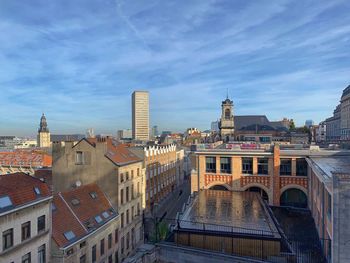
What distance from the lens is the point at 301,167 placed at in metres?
36.1

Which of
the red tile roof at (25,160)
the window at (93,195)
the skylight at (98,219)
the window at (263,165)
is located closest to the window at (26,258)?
the skylight at (98,219)

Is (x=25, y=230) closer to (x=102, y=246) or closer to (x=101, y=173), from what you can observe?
(x=102, y=246)

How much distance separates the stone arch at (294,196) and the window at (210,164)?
29.1ft

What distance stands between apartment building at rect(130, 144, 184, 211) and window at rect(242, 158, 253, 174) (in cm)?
1721

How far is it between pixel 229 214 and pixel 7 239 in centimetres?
1721

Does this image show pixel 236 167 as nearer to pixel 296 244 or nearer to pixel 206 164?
pixel 206 164

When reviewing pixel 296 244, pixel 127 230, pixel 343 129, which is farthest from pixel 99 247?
pixel 343 129

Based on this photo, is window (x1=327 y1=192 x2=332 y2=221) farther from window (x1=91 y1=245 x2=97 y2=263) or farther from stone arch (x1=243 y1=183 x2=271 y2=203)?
window (x1=91 y1=245 x2=97 y2=263)

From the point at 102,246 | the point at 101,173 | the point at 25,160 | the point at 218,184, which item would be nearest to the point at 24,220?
the point at 102,246

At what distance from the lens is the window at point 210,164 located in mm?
39438

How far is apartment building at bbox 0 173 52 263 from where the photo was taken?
18.4 meters

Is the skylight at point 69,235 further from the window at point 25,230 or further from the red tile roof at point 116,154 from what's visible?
the red tile roof at point 116,154

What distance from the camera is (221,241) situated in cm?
2164

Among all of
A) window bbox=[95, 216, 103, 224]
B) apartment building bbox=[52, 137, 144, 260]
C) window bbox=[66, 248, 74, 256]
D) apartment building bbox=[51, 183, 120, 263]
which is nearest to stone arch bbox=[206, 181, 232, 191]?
apartment building bbox=[52, 137, 144, 260]
